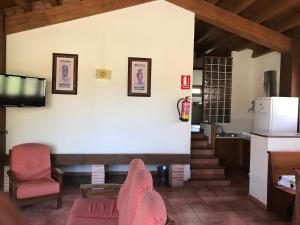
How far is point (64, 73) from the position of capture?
4.86m

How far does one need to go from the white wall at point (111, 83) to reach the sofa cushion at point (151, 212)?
3.33 m

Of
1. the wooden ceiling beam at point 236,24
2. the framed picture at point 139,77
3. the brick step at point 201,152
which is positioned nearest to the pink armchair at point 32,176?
the framed picture at point 139,77

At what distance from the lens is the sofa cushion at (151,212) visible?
1598 millimetres

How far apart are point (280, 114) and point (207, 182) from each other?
5.84 feet

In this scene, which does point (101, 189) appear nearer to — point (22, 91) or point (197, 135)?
point (22, 91)

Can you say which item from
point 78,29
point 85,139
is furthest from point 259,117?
point 78,29

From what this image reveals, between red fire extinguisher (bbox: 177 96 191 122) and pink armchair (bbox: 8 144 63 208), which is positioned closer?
pink armchair (bbox: 8 144 63 208)

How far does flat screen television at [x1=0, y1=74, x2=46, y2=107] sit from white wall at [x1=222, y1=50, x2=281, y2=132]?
4743 mm

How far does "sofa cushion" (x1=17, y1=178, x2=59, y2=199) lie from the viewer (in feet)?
12.2

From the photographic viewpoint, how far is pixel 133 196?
7.32ft

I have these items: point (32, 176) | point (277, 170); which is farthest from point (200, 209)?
point (32, 176)

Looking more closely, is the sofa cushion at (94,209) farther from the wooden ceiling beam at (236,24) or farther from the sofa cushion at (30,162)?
the wooden ceiling beam at (236,24)

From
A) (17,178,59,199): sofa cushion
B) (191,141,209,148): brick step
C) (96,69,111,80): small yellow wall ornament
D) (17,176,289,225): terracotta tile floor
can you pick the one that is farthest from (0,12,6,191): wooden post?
(191,141,209,148): brick step

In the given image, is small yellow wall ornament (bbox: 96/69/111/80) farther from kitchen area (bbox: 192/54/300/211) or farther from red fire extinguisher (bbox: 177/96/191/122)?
kitchen area (bbox: 192/54/300/211)
